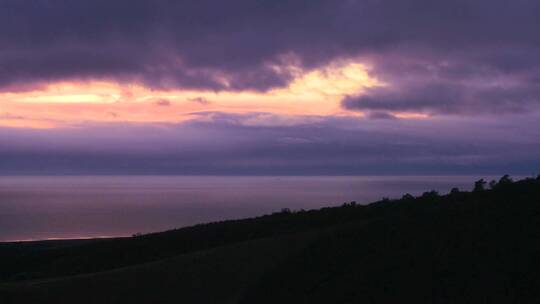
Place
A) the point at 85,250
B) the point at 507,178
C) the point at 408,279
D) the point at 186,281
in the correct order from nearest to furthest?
the point at 408,279
the point at 186,281
the point at 507,178
the point at 85,250

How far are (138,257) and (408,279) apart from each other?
42.4 ft

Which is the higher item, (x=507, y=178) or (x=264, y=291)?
(x=507, y=178)

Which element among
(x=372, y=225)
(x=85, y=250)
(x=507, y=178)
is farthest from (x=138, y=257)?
(x=507, y=178)

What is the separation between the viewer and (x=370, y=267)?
53.3 feet

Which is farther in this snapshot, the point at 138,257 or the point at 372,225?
the point at 138,257

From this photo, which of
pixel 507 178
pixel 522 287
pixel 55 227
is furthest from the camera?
pixel 55 227

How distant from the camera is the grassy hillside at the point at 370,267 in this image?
1434 centimetres

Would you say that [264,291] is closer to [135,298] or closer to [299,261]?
[299,261]

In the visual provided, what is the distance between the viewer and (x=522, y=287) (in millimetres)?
13406

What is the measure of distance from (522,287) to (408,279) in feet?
7.88

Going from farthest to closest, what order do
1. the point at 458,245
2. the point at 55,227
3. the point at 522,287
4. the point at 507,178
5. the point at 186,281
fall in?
the point at 55,227, the point at 507,178, the point at 186,281, the point at 458,245, the point at 522,287

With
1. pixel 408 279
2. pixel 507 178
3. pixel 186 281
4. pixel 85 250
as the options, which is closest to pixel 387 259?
pixel 408 279

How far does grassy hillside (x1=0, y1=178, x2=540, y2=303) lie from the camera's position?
1434 cm

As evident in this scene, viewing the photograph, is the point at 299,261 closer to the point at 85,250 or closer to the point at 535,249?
the point at 535,249
